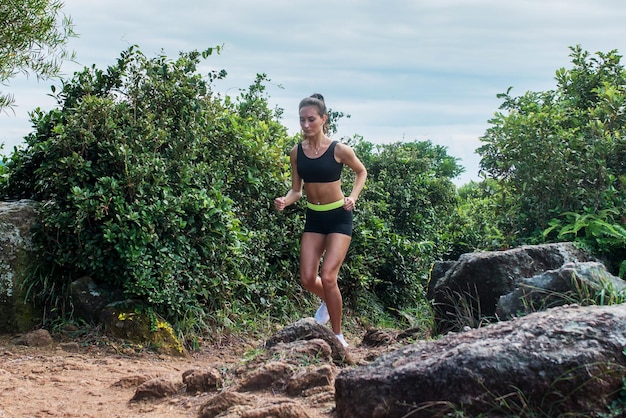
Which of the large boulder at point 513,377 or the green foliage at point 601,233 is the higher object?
the green foliage at point 601,233

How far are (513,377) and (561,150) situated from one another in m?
5.83

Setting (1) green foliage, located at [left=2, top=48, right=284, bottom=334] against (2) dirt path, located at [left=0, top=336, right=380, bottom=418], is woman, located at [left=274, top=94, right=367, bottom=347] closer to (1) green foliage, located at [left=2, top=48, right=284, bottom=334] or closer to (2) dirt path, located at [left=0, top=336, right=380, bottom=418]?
(2) dirt path, located at [left=0, top=336, right=380, bottom=418]

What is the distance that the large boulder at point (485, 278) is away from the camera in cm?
742

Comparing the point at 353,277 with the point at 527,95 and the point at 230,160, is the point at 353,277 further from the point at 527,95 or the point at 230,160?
the point at 527,95

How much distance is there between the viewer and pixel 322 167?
786 cm

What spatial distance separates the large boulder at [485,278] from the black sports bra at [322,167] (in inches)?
65.9

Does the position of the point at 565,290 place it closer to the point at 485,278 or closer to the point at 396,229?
the point at 485,278

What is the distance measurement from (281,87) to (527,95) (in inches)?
163

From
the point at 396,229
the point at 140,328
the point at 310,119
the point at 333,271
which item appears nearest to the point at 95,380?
the point at 140,328

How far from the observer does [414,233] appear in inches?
539

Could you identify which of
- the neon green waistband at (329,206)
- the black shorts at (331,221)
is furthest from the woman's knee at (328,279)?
the neon green waistband at (329,206)

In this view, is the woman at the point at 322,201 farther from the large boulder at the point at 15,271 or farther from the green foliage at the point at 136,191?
the large boulder at the point at 15,271

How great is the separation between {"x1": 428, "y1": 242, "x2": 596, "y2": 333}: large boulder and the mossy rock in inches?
117

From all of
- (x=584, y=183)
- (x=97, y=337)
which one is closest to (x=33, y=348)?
(x=97, y=337)
